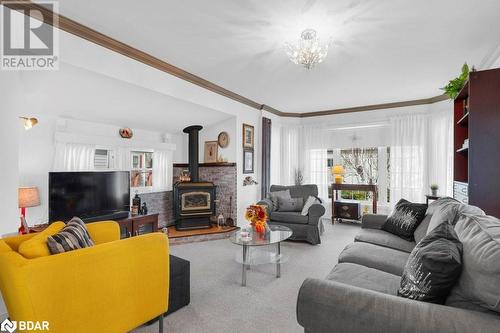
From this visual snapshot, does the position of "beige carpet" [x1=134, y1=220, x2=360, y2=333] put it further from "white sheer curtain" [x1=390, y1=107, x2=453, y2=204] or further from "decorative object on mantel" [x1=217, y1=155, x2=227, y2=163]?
"white sheer curtain" [x1=390, y1=107, x2=453, y2=204]

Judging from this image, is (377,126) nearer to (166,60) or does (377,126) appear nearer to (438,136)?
(438,136)

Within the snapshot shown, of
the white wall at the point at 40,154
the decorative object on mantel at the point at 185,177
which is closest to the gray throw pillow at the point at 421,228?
the decorative object on mantel at the point at 185,177

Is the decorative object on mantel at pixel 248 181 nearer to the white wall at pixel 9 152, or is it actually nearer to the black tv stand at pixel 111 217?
the black tv stand at pixel 111 217

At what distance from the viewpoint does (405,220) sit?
8.60 ft

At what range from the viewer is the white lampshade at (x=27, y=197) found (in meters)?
2.67

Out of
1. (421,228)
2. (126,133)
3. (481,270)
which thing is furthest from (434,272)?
(126,133)

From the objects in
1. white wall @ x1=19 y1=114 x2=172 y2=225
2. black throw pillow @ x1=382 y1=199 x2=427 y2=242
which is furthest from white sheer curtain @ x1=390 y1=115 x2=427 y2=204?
white wall @ x1=19 y1=114 x2=172 y2=225

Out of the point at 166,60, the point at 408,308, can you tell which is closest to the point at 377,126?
the point at 166,60

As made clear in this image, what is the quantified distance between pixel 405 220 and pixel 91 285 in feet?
9.25

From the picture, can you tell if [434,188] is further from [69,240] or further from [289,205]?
[69,240]

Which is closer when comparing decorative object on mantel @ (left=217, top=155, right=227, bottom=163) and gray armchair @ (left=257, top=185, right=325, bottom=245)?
gray armchair @ (left=257, top=185, right=325, bottom=245)

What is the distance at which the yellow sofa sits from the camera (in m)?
1.25

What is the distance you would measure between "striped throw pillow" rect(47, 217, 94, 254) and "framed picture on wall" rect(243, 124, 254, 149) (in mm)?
3579

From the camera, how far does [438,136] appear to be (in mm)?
4734
